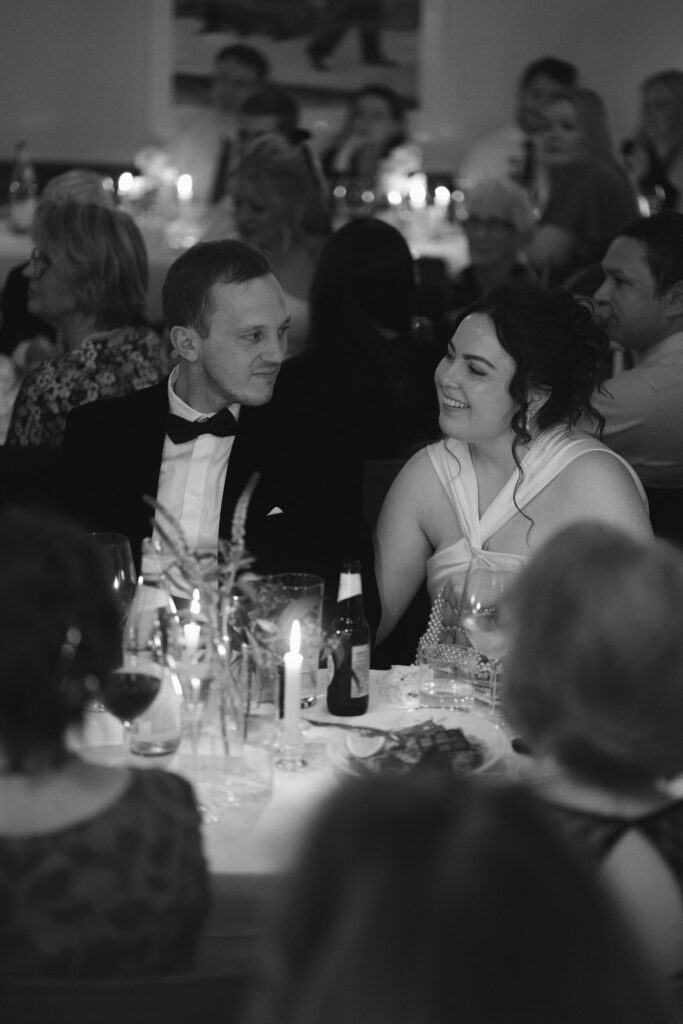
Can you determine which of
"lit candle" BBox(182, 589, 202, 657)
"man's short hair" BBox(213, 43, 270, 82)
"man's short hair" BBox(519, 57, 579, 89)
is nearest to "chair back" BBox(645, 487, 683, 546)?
"lit candle" BBox(182, 589, 202, 657)

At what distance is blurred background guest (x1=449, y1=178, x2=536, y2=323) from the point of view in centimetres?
541

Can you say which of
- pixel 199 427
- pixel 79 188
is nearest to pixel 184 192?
pixel 79 188

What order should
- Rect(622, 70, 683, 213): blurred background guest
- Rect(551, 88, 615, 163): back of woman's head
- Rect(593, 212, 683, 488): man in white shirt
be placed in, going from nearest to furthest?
Rect(593, 212, 683, 488): man in white shirt
Rect(551, 88, 615, 163): back of woman's head
Rect(622, 70, 683, 213): blurred background guest

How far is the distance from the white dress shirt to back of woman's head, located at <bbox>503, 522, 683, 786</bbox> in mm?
1739

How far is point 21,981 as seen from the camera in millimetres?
1123

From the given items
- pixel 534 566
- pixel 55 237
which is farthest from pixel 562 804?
pixel 55 237

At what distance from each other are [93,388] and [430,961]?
2.94 metres

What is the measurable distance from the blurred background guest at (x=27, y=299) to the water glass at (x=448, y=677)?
2.57m

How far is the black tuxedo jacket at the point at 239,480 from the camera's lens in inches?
118

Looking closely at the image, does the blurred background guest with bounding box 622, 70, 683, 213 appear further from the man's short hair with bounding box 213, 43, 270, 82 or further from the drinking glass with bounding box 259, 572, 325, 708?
the drinking glass with bounding box 259, 572, 325, 708

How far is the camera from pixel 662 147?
282 inches

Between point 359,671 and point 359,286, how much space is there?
2006 millimetres

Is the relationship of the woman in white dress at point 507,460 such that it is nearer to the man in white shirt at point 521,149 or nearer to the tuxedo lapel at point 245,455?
the tuxedo lapel at point 245,455

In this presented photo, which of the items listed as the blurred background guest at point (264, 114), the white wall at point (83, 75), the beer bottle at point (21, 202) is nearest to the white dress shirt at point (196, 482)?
the beer bottle at point (21, 202)
